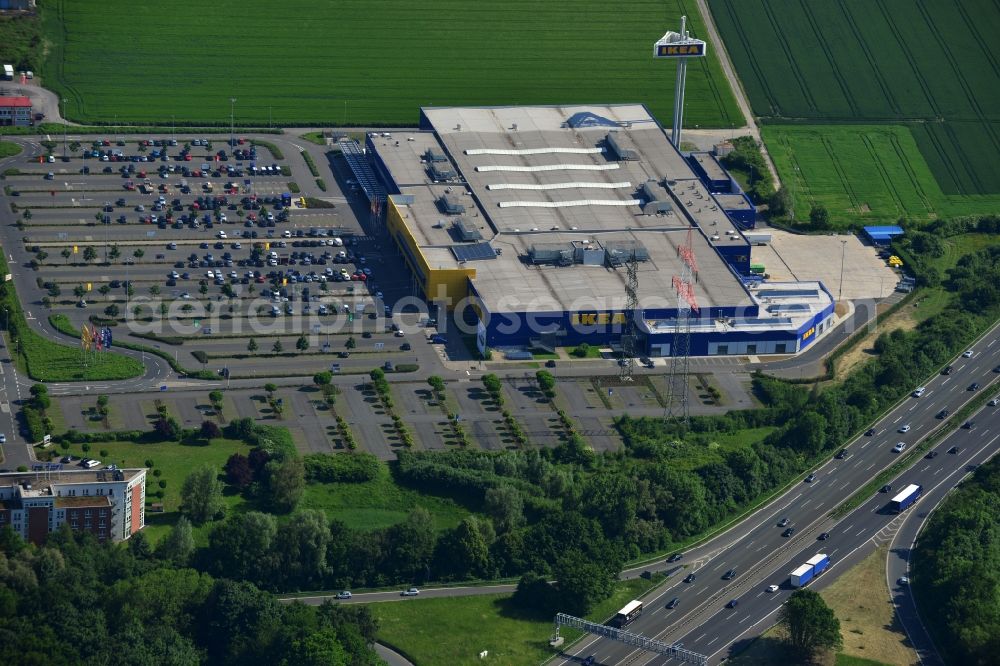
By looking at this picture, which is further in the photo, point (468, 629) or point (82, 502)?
point (82, 502)

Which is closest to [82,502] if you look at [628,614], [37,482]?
[37,482]

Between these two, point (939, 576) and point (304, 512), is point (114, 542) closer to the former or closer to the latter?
point (304, 512)

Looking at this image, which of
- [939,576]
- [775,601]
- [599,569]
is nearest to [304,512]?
[599,569]

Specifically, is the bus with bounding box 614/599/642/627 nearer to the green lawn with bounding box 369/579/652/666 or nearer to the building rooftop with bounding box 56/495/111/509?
the green lawn with bounding box 369/579/652/666

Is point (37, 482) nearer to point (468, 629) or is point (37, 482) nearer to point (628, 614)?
point (468, 629)

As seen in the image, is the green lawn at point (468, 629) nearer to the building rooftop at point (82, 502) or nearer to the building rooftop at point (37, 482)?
the building rooftop at point (82, 502)

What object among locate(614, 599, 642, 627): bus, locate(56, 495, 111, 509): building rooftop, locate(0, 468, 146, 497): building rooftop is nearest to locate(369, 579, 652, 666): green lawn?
locate(614, 599, 642, 627): bus
